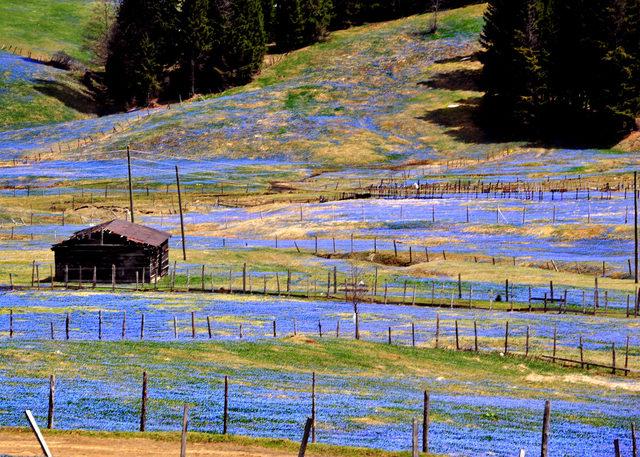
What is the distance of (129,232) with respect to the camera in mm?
79812

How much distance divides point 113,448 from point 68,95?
14394 cm

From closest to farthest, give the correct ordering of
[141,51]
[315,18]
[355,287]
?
[355,287]
[141,51]
[315,18]

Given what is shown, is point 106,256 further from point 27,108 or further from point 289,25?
point 289,25

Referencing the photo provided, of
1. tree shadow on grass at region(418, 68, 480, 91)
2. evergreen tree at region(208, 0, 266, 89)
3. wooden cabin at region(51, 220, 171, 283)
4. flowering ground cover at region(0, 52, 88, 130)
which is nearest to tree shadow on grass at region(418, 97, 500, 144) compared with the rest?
tree shadow on grass at region(418, 68, 480, 91)

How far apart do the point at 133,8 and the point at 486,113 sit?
60042 millimetres

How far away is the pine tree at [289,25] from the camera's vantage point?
6900 inches

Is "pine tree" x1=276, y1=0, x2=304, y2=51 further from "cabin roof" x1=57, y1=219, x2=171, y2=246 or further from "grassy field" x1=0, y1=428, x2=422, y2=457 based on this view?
"grassy field" x1=0, y1=428, x2=422, y2=457

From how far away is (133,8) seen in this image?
→ 174 m

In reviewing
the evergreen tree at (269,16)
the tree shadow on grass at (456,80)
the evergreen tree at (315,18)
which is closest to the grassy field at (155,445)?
the tree shadow on grass at (456,80)

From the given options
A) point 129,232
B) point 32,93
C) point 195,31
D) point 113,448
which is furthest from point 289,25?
point 113,448

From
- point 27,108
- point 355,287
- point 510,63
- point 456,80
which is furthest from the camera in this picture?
point 27,108

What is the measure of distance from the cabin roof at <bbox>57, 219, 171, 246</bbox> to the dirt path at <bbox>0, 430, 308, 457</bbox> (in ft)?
144

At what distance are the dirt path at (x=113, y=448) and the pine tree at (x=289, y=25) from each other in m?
145

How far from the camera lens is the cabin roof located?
78062mm
